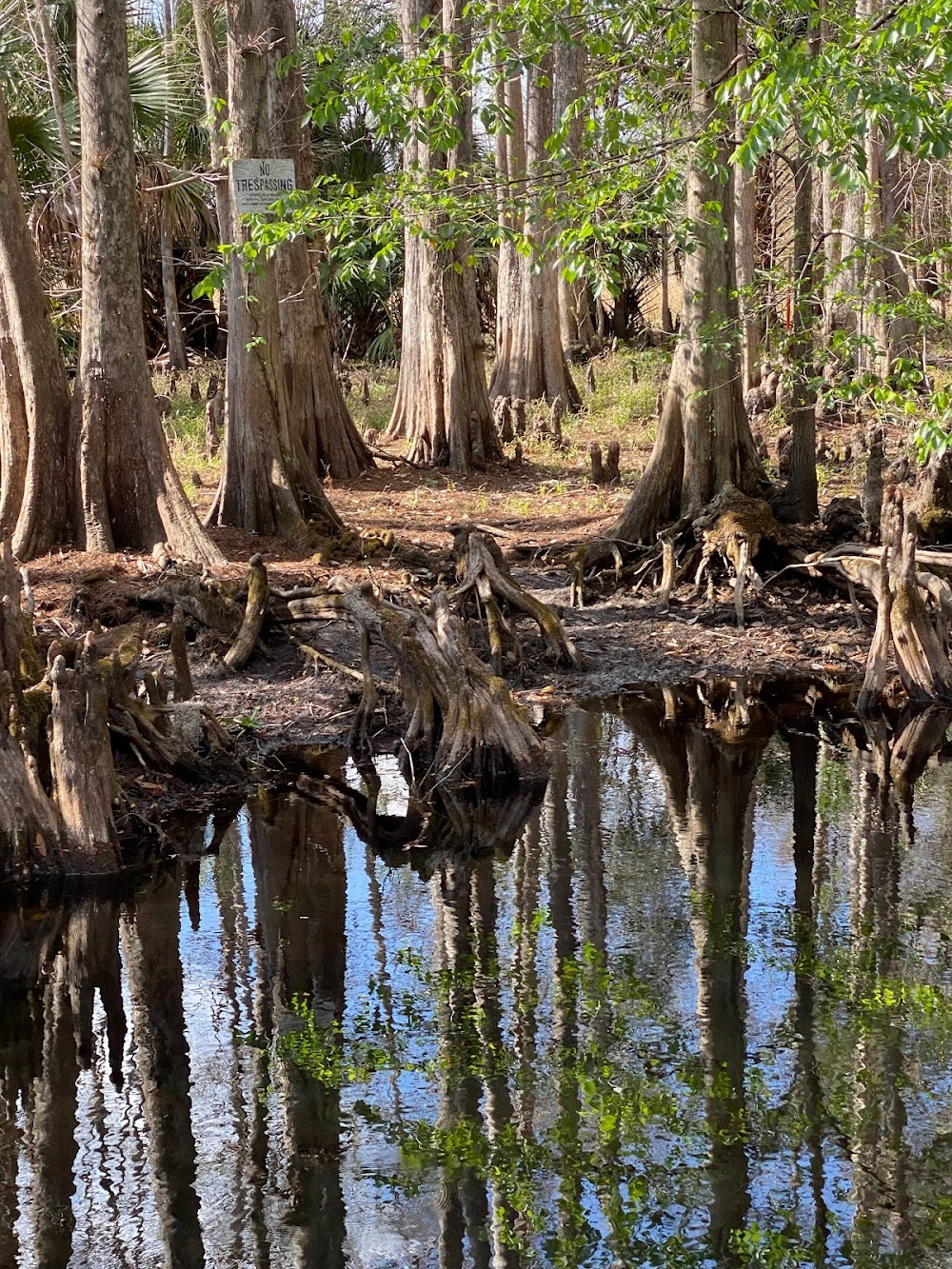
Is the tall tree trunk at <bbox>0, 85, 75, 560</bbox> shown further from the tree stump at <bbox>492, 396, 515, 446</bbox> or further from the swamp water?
the tree stump at <bbox>492, 396, 515, 446</bbox>

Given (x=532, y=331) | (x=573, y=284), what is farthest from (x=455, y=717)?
(x=573, y=284)

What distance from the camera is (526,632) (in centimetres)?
1177

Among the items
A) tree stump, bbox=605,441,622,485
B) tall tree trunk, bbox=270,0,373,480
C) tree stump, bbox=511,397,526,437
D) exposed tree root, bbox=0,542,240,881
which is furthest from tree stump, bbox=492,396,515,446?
exposed tree root, bbox=0,542,240,881

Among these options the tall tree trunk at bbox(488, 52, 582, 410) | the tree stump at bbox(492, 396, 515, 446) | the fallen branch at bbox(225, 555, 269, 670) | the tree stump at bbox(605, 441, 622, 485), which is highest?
the tall tree trunk at bbox(488, 52, 582, 410)

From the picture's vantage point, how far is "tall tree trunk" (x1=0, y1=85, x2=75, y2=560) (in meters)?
12.3

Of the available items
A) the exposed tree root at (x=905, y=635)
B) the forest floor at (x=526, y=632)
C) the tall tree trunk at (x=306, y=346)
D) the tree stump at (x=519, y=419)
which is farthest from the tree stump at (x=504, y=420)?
the exposed tree root at (x=905, y=635)

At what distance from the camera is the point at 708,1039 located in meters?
5.70

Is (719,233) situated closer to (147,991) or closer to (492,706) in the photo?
(492,706)

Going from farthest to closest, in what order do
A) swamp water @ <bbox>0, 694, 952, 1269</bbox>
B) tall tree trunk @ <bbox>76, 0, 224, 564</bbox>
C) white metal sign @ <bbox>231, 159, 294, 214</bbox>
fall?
tall tree trunk @ <bbox>76, 0, 224, 564</bbox>
white metal sign @ <bbox>231, 159, 294, 214</bbox>
swamp water @ <bbox>0, 694, 952, 1269</bbox>

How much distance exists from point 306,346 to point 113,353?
4024 millimetres

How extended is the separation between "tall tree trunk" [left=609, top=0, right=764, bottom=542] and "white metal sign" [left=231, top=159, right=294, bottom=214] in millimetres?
3397

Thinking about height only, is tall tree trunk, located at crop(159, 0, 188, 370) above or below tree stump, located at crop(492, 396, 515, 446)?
above

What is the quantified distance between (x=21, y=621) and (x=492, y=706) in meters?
2.75

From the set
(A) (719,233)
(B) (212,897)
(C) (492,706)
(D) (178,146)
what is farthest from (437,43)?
(D) (178,146)
